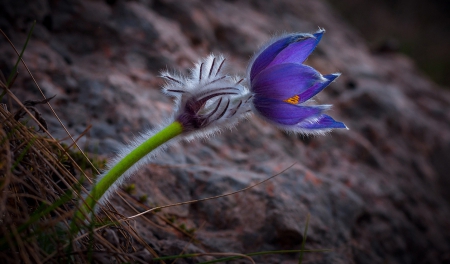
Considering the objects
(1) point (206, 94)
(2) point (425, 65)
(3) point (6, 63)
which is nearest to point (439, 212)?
(1) point (206, 94)

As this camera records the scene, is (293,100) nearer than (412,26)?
Yes

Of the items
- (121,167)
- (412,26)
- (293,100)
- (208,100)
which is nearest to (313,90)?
(293,100)

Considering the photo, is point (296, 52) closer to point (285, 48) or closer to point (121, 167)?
point (285, 48)

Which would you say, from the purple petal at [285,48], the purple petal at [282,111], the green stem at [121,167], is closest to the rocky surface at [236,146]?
the green stem at [121,167]

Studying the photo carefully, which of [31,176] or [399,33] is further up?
[399,33]

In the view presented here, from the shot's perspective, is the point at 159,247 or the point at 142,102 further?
the point at 142,102

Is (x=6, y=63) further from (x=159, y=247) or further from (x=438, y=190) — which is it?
(x=438, y=190)
